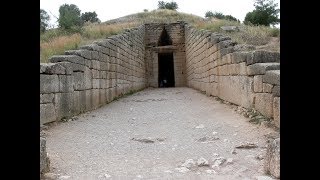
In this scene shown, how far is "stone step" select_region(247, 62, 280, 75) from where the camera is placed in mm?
6508

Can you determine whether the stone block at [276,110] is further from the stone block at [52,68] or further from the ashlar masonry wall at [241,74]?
the stone block at [52,68]

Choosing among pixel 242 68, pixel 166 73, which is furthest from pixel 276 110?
pixel 166 73

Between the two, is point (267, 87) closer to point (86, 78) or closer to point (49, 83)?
point (49, 83)

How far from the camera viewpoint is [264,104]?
6570 mm

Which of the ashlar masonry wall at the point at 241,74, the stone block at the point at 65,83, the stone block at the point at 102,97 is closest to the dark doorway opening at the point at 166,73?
the ashlar masonry wall at the point at 241,74

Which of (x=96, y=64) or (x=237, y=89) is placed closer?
(x=237, y=89)

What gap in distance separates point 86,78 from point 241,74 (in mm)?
3845

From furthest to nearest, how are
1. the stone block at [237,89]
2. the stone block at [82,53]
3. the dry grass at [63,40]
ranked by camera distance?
the dry grass at [63,40], the stone block at [82,53], the stone block at [237,89]

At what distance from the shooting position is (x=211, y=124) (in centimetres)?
701

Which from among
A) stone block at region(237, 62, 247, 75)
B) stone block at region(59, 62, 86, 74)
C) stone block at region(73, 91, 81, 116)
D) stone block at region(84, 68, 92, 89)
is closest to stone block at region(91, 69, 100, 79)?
stone block at region(84, 68, 92, 89)

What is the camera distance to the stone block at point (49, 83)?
21.0 ft

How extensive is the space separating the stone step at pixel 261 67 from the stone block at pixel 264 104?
460 millimetres
